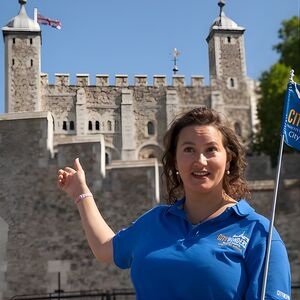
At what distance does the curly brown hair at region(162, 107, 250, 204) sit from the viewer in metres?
2.45

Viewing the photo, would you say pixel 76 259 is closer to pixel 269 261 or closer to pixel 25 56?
pixel 269 261

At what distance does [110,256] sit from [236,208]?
0.64 meters

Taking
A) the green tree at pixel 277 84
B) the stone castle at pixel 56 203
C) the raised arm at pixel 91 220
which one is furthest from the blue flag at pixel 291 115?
the green tree at pixel 277 84

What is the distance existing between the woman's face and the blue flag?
1016mm

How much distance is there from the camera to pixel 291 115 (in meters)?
3.38

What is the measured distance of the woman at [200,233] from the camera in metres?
2.12

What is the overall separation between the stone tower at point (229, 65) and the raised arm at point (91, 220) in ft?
141

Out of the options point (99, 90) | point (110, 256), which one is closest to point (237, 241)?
point (110, 256)

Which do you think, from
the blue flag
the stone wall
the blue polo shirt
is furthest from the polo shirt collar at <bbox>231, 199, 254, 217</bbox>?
the stone wall

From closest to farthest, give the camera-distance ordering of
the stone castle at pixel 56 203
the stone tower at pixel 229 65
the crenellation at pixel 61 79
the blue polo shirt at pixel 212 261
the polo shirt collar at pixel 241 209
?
the blue polo shirt at pixel 212 261
the polo shirt collar at pixel 241 209
the stone castle at pixel 56 203
the crenellation at pixel 61 79
the stone tower at pixel 229 65

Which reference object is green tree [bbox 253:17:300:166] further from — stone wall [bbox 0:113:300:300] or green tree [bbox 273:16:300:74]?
stone wall [bbox 0:113:300:300]

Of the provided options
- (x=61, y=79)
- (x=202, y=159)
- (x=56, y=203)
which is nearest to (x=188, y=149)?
(x=202, y=159)

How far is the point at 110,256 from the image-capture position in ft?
8.45

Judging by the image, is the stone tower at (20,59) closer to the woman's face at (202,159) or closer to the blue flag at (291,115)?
the blue flag at (291,115)
